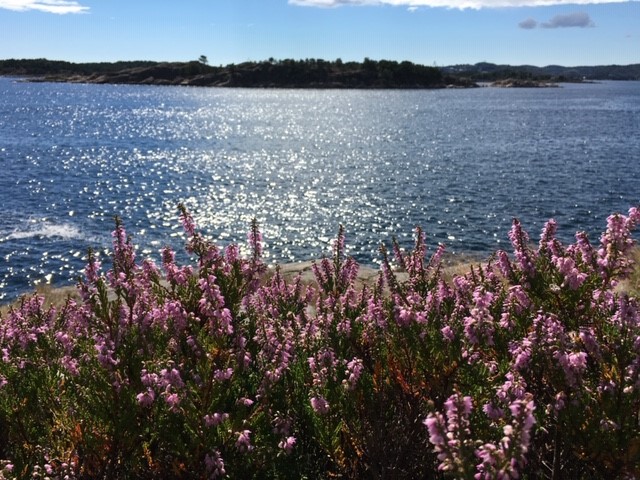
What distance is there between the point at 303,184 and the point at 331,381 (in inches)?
1861

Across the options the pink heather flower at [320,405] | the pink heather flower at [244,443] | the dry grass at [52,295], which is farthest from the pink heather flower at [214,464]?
the dry grass at [52,295]

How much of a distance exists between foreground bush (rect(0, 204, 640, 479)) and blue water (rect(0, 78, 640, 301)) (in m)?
12.8

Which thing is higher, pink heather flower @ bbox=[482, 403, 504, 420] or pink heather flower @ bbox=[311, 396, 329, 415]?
pink heather flower @ bbox=[482, 403, 504, 420]

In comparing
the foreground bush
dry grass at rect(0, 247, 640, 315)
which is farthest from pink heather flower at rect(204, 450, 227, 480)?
dry grass at rect(0, 247, 640, 315)

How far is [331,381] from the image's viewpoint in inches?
255

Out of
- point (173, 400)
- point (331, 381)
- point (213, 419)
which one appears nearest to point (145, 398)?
point (173, 400)

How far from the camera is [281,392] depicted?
680 centimetres

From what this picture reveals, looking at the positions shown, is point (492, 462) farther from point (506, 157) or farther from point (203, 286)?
point (506, 157)

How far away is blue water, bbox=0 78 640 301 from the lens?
35.4m

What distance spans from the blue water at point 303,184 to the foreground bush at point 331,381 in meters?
12.8

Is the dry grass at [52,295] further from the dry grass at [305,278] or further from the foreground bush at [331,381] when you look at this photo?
the foreground bush at [331,381]

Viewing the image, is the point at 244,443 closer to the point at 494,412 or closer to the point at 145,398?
the point at 145,398

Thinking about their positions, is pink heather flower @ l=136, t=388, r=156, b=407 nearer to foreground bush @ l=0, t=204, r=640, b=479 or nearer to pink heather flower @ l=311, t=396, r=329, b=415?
foreground bush @ l=0, t=204, r=640, b=479

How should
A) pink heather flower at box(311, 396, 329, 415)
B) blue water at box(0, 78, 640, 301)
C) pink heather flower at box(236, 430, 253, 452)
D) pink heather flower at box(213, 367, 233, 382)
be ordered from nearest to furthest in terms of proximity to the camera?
pink heather flower at box(236, 430, 253, 452) < pink heather flower at box(213, 367, 233, 382) < pink heather flower at box(311, 396, 329, 415) < blue water at box(0, 78, 640, 301)
